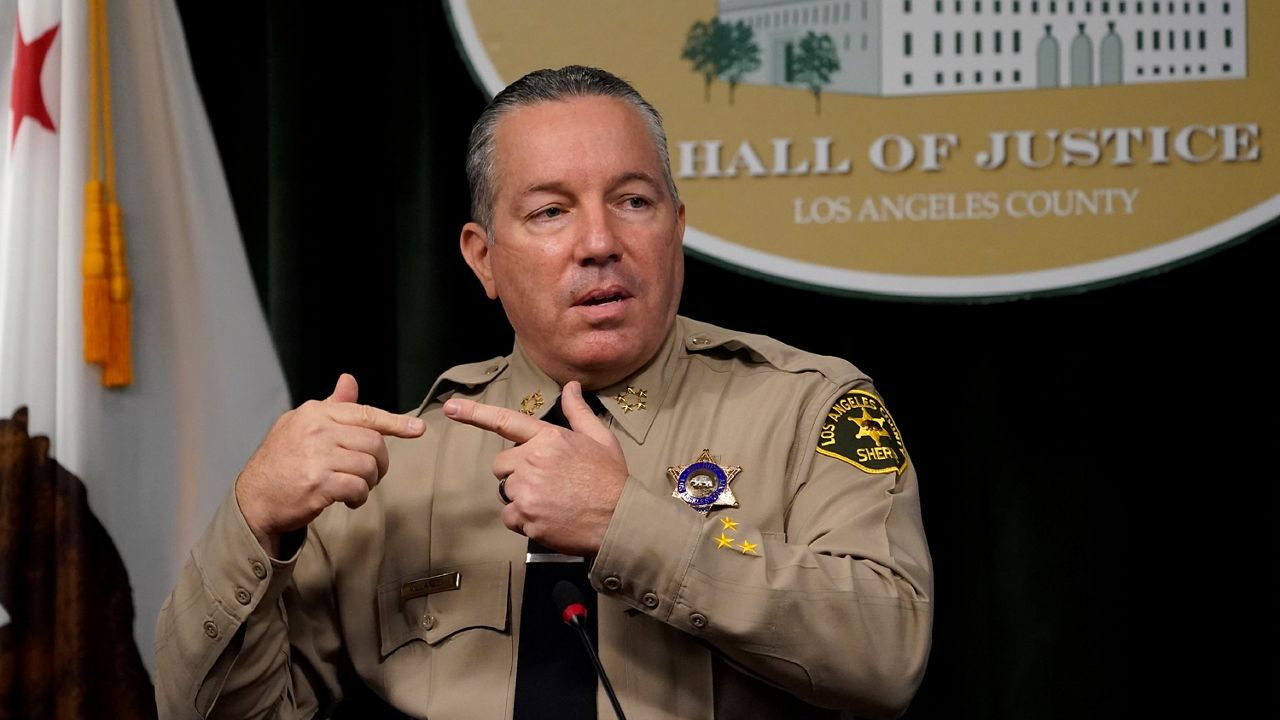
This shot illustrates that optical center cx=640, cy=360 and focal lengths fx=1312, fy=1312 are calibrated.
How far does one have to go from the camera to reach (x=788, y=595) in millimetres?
1291

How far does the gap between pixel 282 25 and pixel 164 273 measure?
1.57 ft

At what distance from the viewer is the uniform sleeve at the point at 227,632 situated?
1.41 metres

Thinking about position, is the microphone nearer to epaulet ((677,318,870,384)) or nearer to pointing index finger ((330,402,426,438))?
pointing index finger ((330,402,426,438))

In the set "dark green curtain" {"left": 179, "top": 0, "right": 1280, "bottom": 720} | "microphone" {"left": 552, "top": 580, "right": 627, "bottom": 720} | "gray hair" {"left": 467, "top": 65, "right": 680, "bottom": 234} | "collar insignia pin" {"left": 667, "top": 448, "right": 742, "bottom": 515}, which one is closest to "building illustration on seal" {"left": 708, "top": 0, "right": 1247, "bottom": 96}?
"dark green curtain" {"left": 179, "top": 0, "right": 1280, "bottom": 720}

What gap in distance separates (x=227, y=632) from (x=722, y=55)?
1.26 m

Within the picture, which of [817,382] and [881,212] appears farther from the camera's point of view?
[881,212]

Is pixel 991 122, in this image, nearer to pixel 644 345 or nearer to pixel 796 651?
pixel 644 345

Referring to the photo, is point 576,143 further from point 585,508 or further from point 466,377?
point 585,508

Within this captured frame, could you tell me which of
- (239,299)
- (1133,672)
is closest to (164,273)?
(239,299)

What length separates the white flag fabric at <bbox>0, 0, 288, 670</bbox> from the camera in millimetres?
2211

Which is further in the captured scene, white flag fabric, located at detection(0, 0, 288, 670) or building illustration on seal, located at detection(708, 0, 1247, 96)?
white flag fabric, located at detection(0, 0, 288, 670)

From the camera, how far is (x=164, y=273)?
89.6 inches

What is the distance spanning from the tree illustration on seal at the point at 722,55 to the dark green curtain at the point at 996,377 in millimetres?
322

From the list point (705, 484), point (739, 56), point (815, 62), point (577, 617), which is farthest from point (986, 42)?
point (577, 617)
